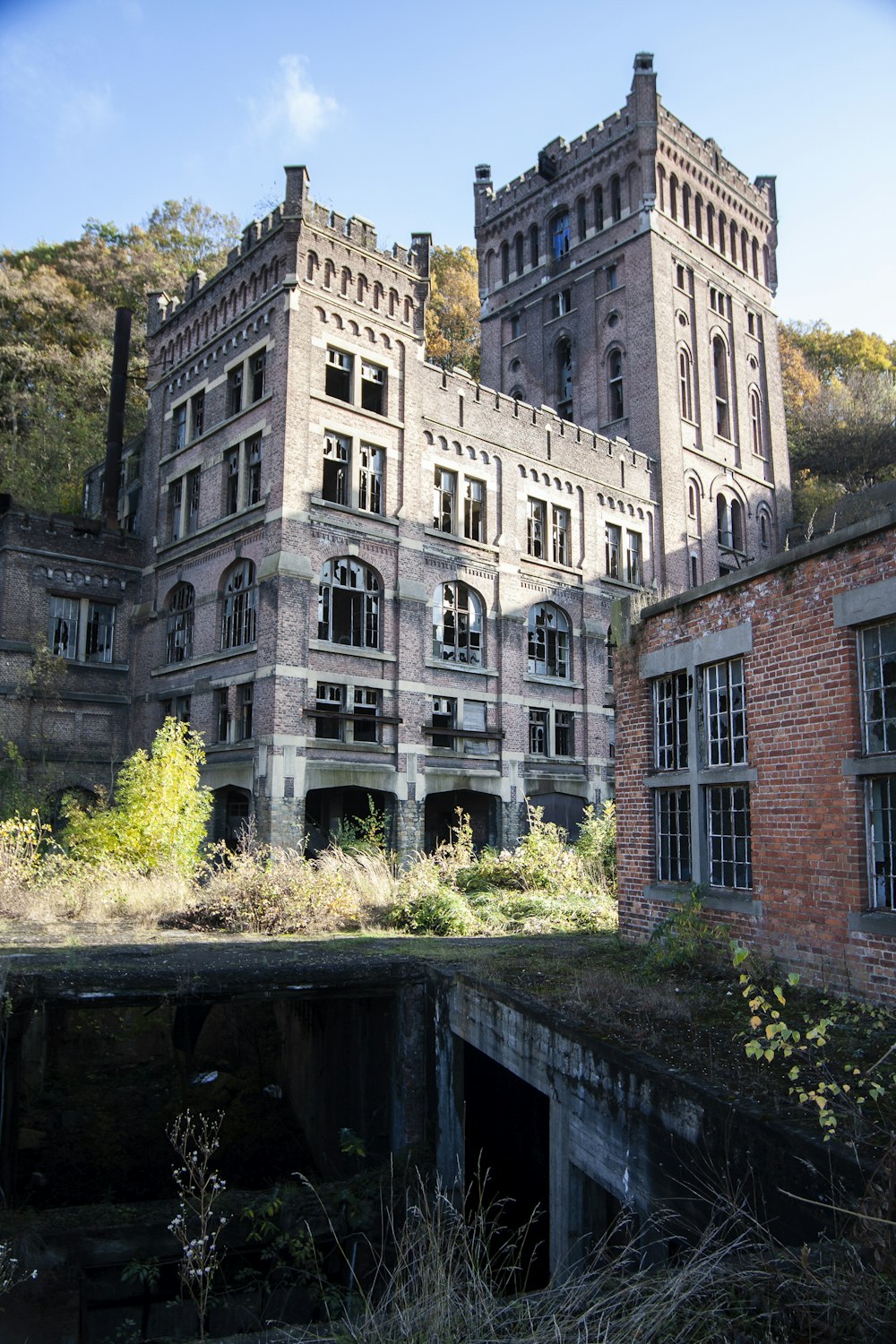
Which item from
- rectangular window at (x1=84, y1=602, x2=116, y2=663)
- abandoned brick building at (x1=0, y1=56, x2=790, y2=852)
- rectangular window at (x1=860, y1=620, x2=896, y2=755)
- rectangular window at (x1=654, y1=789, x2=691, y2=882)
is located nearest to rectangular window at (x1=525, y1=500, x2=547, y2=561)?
abandoned brick building at (x1=0, y1=56, x2=790, y2=852)

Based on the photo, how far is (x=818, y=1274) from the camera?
12.3 feet

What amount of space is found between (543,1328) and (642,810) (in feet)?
25.9

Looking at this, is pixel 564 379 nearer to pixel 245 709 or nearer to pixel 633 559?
pixel 633 559

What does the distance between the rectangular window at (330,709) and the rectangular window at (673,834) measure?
11.7 metres

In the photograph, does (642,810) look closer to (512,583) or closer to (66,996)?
(66,996)

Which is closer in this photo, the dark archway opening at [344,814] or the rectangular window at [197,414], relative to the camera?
the dark archway opening at [344,814]

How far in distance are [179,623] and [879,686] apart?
20.9 meters

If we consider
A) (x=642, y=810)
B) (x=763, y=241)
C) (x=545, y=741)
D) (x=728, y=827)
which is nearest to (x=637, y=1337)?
(x=728, y=827)

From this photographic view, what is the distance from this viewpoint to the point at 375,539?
76.1ft

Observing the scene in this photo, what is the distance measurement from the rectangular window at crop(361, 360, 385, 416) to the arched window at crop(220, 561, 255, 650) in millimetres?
5383

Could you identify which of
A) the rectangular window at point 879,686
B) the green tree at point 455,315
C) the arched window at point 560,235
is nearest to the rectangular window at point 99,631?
the arched window at point 560,235

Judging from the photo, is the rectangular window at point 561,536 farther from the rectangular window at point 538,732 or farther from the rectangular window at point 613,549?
the rectangular window at point 538,732

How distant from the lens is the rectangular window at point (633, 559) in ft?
99.1

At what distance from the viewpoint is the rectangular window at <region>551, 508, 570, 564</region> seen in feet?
Result: 91.9
